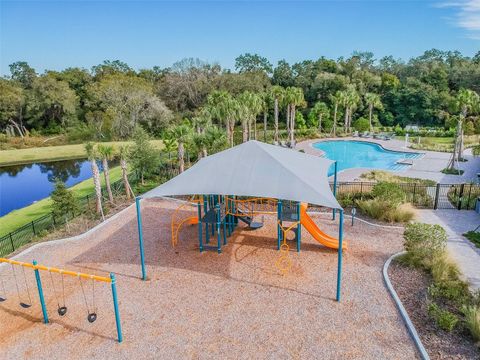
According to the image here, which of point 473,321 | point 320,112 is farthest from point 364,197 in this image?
point 320,112

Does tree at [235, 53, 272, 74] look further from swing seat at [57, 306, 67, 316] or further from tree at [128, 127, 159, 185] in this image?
swing seat at [57, 306, 67, 316]

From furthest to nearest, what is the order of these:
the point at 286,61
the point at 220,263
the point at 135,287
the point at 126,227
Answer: the point at 286,61 < the point at 126,227 < the point at 220,263 < the point at 135,287

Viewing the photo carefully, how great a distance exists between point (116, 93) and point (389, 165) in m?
32.9

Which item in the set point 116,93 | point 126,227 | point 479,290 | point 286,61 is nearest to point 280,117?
point 286,61

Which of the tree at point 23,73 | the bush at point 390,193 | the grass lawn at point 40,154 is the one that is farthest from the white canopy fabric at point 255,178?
the tree at point 23,73

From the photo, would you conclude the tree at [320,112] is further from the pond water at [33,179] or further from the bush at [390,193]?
the bush at [390,193]

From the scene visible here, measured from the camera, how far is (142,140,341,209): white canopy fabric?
326 inches

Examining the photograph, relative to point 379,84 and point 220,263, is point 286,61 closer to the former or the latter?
point 379,84

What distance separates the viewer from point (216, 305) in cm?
767

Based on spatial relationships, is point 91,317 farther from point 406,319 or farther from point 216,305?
point 406,319

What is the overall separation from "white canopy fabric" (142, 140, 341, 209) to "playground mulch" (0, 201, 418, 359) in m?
2.22

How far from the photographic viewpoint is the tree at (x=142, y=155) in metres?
20.0

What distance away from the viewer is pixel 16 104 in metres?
43.9

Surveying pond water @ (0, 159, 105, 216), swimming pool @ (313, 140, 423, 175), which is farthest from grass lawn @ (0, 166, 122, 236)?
swimming pool @ (313, 140, 423, 175)
